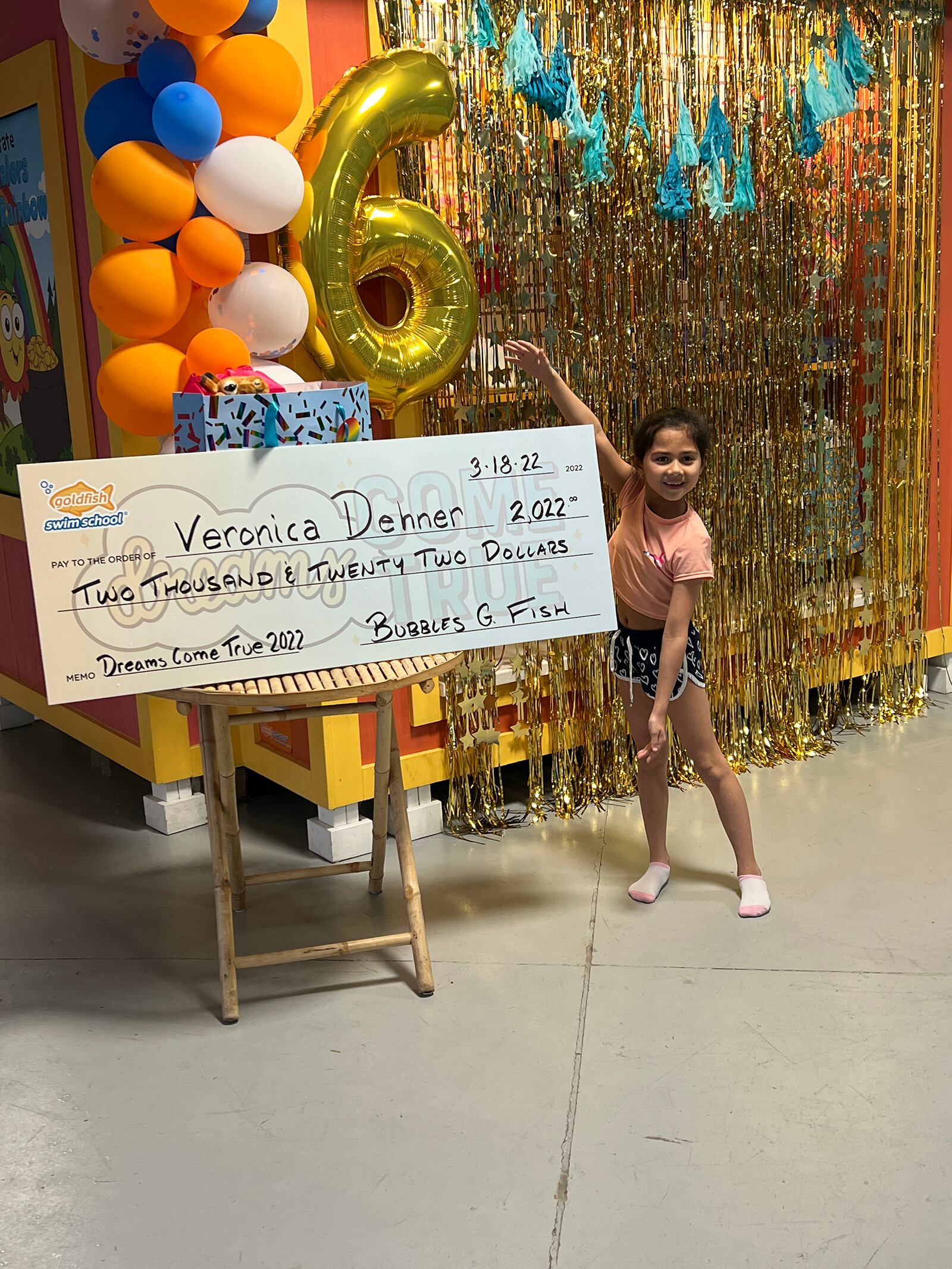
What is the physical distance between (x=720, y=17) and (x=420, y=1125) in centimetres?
292

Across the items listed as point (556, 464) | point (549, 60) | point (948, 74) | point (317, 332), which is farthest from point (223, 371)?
point (948, 74)

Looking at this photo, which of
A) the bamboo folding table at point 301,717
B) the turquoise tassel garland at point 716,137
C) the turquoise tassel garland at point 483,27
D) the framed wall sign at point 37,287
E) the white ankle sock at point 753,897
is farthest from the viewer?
the framed wall sign at point 37,287

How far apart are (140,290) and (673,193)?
1446 mm

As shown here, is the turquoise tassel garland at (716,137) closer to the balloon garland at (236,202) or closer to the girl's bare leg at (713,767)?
the balloon garland at (236,202)

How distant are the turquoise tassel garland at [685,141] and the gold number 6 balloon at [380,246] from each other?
68 cm

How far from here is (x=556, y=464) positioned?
8.52 ft

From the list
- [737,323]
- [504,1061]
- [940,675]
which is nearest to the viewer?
[504,1061]

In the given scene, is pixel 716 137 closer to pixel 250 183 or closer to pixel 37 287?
pixel 250 183

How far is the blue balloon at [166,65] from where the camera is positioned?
103 inches

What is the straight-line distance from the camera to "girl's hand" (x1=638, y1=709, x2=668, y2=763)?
9.06 ft

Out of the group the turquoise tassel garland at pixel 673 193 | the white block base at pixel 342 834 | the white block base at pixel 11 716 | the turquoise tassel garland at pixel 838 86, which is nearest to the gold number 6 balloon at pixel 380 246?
the turquoise tassel garland at pixel 673 193

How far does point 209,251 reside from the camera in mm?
2633

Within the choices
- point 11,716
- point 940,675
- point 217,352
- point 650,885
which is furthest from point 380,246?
point 940,675

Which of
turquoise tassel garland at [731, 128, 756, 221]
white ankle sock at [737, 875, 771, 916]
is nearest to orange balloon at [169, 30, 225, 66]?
turquoise tassel garland at [731, 128, 756, 221]
